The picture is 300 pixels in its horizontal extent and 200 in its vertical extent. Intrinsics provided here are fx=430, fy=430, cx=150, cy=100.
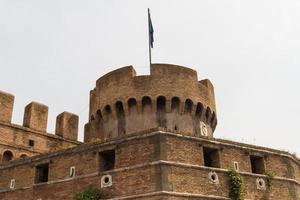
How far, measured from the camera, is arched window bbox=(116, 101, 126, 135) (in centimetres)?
1931

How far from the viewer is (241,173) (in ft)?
53.3

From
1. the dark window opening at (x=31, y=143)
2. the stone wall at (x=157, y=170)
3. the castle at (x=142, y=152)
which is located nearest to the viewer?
the stone wall at (x=157, y=170)

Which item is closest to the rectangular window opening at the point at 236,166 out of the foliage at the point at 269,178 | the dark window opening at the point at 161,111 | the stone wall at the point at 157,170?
the stone wall at the point at 157,170

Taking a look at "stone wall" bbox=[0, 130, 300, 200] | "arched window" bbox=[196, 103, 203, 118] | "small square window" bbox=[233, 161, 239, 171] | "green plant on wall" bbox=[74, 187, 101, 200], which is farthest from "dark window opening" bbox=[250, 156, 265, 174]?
"green plant on wall" bbox=[74, 187, 101, 200]

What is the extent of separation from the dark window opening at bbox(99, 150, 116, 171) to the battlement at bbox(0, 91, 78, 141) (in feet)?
21.5

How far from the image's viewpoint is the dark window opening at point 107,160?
642 inches

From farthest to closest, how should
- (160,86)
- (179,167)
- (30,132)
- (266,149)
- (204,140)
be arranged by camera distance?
(30,132), (160,86), (266,149), (204,140), (179,167)

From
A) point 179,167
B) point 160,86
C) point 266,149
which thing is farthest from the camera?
point 160,86

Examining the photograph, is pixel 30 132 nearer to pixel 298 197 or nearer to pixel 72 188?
pixel 72 188

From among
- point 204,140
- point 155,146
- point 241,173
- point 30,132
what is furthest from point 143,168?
point 30,132

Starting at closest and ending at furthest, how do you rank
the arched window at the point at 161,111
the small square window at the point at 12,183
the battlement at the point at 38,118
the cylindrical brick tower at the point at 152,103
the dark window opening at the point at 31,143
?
the small square window at the point at 12,183, the arched window at the point at 161,111, the cylindrical brick tower at the point at 152,103, the battlement at the point at 38,118, the dark window opening at the point at 31,143

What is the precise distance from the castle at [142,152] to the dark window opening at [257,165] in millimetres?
40

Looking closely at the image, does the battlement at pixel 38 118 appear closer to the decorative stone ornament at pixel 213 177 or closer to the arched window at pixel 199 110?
the arched window at pixel 199 110

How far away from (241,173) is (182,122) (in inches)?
159
